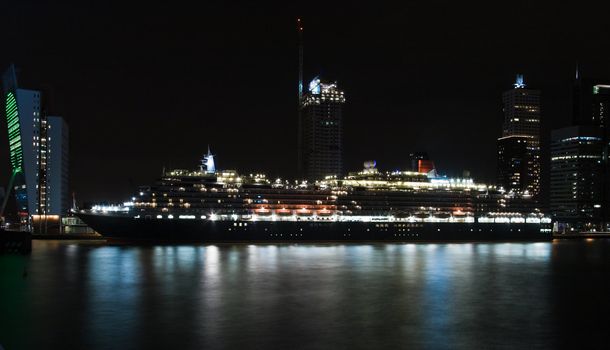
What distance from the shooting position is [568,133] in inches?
6969

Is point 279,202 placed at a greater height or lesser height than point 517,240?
greater

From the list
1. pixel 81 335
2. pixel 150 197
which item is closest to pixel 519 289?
pixel 81 335

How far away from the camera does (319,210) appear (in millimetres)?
77688

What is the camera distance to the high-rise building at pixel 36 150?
111688mm

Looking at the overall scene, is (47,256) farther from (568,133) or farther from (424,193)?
(568,133)

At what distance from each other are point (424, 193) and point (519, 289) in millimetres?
48237

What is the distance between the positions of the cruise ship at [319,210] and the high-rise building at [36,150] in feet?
152

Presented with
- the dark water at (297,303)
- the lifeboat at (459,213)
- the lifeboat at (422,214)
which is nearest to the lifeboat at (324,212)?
the lifeboat at (422,214)

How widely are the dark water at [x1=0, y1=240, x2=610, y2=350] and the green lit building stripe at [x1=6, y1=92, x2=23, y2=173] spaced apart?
70071 millimetres

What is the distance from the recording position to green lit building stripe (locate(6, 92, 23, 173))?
114 m

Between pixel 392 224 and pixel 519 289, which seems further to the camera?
pixel 392 224

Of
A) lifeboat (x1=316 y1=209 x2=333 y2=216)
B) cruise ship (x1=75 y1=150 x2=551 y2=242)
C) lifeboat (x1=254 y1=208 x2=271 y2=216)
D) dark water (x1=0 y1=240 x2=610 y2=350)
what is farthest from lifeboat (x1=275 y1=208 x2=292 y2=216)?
dark water (x1=0 y1=240 x2=610 y2=350)

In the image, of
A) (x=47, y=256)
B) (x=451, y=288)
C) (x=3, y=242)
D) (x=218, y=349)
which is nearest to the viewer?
(x=218, y=349)

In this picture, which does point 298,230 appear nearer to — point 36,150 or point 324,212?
point 324,212
